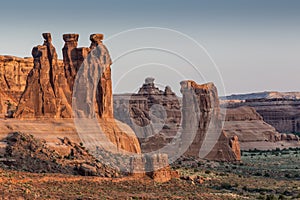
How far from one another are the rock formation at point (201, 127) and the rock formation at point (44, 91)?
24970 millimetres

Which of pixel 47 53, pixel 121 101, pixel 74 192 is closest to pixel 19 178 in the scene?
pixel 74 192

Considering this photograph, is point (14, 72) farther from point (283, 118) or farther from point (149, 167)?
point (149, 167)

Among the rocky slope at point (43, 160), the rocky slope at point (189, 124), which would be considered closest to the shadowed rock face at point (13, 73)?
the rocky slope at point (189, 124)

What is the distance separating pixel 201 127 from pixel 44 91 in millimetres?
30672

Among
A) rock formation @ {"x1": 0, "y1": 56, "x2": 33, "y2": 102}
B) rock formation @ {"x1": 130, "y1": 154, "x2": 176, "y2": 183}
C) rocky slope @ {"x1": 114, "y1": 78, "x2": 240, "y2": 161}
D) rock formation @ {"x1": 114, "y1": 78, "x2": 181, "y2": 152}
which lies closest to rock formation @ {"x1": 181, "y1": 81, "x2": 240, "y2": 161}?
rocky slope @ {"x1": 114, "y1": 78, "x2": 240, "y2": 161}

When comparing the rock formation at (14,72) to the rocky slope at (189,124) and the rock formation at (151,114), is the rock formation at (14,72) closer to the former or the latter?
the rock formation at (151,114)

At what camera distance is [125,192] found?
144 ft

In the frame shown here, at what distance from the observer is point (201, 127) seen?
93.0 m

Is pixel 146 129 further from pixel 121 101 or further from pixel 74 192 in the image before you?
A: pixel 74 192

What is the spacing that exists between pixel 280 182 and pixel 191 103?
93.7 ft

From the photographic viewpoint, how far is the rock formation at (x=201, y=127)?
9069cm

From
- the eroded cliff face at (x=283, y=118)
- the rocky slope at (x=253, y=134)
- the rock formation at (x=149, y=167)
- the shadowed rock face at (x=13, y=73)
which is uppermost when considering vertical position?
the shadowed rock face at (x=13, y=73)

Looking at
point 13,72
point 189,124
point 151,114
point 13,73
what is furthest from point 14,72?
point 189,124

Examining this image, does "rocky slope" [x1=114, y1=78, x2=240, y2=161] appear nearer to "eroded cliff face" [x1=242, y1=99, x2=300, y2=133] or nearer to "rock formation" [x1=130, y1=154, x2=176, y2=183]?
"rock formation" [x1=130, y1=154, x2=176, y2=183]
